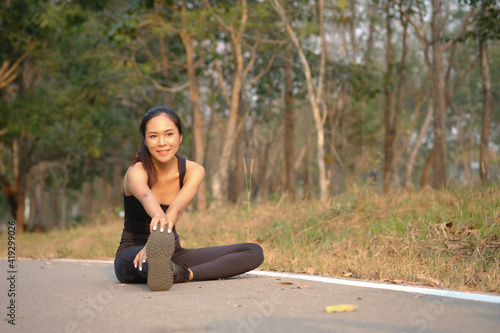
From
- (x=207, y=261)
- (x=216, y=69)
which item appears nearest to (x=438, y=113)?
(x=216, y=69)

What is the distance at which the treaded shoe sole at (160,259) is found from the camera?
167 inches

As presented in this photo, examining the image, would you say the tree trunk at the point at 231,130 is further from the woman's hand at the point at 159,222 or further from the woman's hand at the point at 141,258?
the woman's hand at the point at 159,222

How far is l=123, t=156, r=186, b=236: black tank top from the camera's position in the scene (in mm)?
5250

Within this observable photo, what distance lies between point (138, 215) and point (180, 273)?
749 millimetres

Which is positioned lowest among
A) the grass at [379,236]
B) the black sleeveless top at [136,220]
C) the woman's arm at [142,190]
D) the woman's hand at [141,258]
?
the grass at [379,236]

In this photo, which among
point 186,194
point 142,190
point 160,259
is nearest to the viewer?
point 160,259

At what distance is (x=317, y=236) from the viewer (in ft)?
26.1

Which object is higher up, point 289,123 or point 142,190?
point 289,123

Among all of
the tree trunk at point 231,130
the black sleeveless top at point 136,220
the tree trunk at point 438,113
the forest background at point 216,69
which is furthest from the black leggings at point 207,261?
the tree trunk at point 231,130

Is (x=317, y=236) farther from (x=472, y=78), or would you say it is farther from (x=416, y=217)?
(x=472, y=78)

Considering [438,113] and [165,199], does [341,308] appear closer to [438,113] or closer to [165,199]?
[165,199]

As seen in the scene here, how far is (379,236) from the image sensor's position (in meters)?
6.94

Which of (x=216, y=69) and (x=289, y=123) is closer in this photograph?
(x=216, y=69)

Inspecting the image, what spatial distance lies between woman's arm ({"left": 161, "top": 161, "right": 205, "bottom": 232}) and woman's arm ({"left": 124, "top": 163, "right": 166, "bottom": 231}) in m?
0.13
